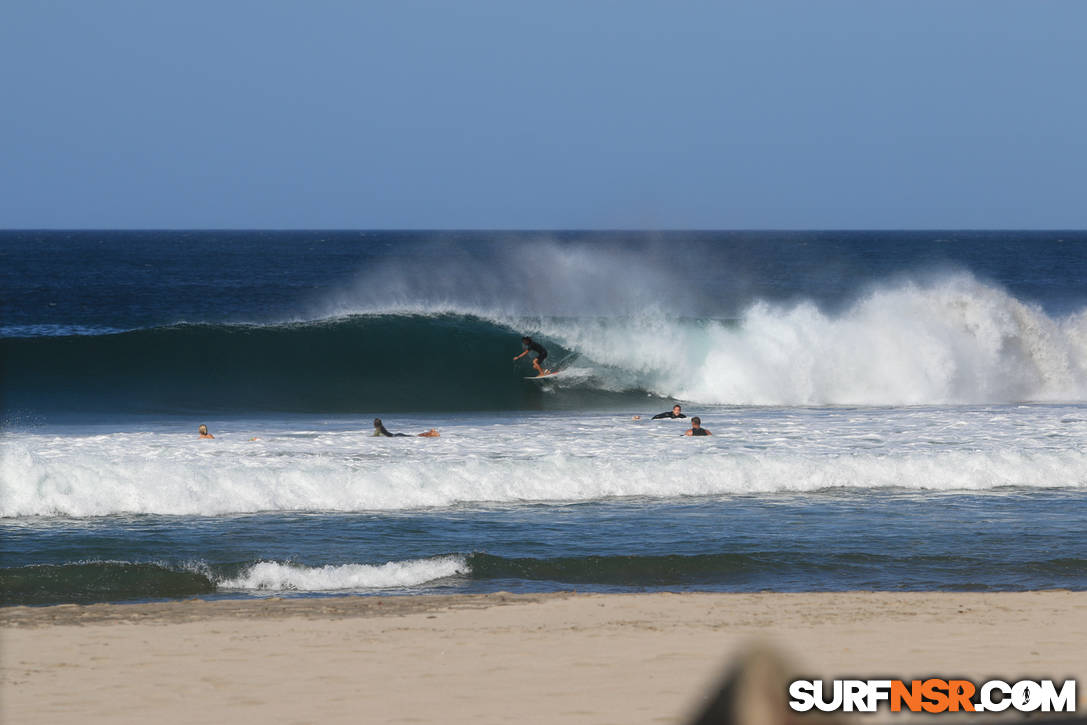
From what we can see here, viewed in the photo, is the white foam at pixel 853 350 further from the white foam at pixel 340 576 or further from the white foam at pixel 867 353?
the white foam at pixel 340 576

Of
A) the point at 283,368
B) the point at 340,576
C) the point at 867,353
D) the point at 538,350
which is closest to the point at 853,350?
the point at 867,353

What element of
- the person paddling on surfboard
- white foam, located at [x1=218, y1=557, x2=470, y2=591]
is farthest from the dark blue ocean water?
the person paddling on surfboard

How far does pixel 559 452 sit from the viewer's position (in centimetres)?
1471

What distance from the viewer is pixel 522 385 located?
23625 millimetres

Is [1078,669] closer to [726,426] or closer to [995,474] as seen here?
[995,474]

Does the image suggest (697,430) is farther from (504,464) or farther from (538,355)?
(538,355)

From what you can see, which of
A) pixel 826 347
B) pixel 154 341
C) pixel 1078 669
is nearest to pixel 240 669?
pixel 1078 669

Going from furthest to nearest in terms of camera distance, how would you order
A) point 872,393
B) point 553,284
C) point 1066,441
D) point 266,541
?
1. point 553,284
2. point 872,393
3. point 1066,441
4. point 266,541

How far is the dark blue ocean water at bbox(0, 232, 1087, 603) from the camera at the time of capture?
992 centimetres

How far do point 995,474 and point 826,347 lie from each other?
981cm

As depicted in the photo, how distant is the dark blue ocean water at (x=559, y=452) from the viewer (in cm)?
992

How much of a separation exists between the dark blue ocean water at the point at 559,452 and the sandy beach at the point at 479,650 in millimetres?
833

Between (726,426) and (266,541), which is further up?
(726,426)

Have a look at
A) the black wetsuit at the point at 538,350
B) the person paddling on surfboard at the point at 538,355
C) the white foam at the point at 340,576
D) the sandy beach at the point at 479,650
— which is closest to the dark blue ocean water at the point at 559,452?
the white foam at the point at 340,576
